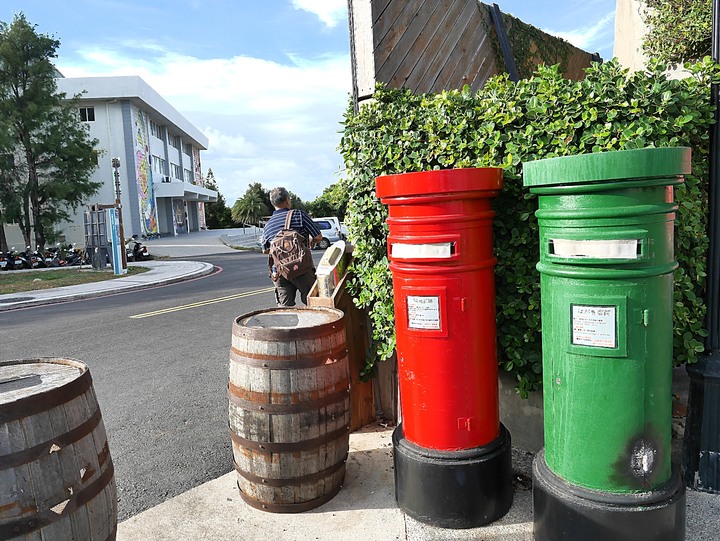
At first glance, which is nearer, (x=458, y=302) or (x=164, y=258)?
(x=458, y=302)

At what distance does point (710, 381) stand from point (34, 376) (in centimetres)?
327

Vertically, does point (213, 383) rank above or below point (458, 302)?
below

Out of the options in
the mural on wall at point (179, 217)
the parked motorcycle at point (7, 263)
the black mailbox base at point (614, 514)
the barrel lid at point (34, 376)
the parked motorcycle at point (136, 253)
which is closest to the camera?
the barrel lid at point (34, 376)

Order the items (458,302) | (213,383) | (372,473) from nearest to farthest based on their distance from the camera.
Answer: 1. (458,302)
2. (372,473)
3. (213,383)

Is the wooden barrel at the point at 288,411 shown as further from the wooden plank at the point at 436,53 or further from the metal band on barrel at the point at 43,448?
the wooden plank at the point at 436,53

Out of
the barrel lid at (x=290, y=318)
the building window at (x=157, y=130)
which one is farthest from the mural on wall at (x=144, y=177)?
the barrel lid at (x=290, y=318)

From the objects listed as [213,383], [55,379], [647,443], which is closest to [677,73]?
[647,443]

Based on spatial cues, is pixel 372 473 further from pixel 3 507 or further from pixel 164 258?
pixel 164 258

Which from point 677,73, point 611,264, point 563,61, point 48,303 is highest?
point 563,61

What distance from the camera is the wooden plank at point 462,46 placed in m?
4.52

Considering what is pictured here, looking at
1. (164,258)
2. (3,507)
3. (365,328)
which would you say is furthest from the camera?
(164,258)

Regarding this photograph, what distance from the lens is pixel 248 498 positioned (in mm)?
3041

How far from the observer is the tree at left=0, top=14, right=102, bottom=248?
917 inches

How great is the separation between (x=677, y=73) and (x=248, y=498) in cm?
672
